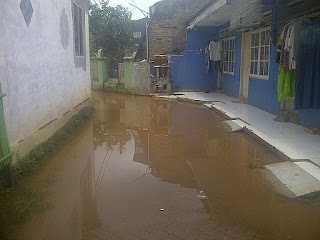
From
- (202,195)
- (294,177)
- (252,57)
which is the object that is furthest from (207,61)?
(202,195)

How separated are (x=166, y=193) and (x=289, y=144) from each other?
270 centimetres

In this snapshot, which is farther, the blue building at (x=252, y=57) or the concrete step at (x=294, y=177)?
the blue building at (x=252, y=57)

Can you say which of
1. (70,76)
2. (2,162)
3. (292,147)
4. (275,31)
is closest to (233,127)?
(292,147)

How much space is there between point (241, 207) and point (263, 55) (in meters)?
6.82

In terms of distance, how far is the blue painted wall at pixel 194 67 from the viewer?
15156 millimetres

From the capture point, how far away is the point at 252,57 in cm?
1047

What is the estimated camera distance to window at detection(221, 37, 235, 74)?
12.8 m

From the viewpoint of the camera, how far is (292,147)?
17.6 ft

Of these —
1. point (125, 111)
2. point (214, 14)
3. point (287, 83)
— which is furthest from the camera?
point (214, 14)

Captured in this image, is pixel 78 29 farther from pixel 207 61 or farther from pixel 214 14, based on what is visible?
pixel 207 61

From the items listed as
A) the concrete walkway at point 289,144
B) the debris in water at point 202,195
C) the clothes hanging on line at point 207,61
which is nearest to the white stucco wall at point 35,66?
the debris in water at point 202,195

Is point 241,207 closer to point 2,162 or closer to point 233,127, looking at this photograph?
point 2,162

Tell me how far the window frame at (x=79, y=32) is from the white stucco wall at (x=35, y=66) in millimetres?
538

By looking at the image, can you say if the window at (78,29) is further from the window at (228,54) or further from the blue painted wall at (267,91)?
the window at (228,54)
